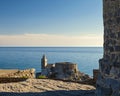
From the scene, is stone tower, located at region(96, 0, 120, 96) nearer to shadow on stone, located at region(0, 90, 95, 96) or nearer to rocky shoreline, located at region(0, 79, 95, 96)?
shadow on stone, located at region(0, 90, 95, 96)

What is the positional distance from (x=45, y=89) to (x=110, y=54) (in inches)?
211

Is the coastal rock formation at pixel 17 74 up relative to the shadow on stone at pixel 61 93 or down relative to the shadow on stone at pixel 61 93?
up

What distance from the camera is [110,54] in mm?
8359

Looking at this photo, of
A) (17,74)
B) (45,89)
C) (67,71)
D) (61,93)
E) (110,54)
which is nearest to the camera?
(110,54)

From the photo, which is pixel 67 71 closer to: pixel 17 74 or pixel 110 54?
pixel 17 74

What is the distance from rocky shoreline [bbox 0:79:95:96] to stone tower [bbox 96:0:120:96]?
11.5 ft

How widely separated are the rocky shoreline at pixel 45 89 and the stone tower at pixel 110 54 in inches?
138

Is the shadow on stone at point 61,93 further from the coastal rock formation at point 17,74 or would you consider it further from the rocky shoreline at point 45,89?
the coastal rock formation at point 17,74

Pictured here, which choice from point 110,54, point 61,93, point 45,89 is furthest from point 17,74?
point 110,54

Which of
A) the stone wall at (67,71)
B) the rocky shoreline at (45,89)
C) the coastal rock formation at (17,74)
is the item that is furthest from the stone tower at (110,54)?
the stone wall at (67,71)

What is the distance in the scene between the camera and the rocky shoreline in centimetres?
1210

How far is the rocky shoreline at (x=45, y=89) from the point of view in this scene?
12.1 meters

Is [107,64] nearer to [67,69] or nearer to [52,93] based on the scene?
[52,93]

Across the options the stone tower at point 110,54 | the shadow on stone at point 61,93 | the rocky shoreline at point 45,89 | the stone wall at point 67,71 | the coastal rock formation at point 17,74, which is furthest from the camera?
the stone wall at point 67,71
